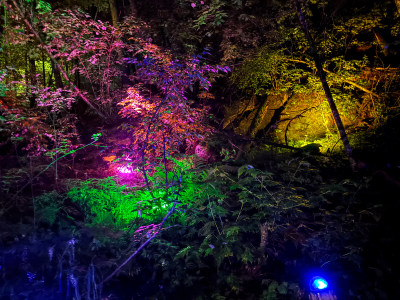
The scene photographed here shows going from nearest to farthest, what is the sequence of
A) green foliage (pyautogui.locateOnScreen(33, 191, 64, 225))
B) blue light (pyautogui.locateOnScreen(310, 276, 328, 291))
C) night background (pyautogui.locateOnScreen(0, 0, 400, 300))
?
blue light (pyautogui.locateOnScreen(310, 276, 328, 291))
night background (pyautogui.locateOnScreen(0, 0, 400, 300))
green foliage (pyautogui.locateOnScreen(33, 191, 64, 225))

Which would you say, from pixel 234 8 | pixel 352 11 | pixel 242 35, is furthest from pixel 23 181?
pixel 352 11

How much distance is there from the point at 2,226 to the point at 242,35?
298 inches

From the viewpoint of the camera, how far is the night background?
9.02ft

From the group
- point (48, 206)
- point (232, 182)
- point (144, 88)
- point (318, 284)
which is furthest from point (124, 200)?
point (144, 88)

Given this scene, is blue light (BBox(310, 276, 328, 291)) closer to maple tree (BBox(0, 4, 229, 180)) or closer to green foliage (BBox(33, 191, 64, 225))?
maple tree (BBox(0, 4, 229, 180))

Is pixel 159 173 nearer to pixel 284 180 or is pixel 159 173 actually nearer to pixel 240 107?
pixel 284 180

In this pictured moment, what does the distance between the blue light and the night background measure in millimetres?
18

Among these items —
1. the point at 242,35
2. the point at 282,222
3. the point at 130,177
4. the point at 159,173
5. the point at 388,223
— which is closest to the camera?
the point at 388,223

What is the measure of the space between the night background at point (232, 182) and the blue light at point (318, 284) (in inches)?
0.7

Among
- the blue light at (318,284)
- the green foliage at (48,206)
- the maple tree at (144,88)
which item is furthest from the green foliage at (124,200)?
the blue light at (318,284)

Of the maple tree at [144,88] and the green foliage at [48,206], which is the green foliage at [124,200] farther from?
the maple tree at [144,88]

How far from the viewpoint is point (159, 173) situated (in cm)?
495

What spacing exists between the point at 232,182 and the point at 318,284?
195 centimetres

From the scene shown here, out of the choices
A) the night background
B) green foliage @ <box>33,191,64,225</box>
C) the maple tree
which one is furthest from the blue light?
green foliage @ <box>33,191,64,225</box>
